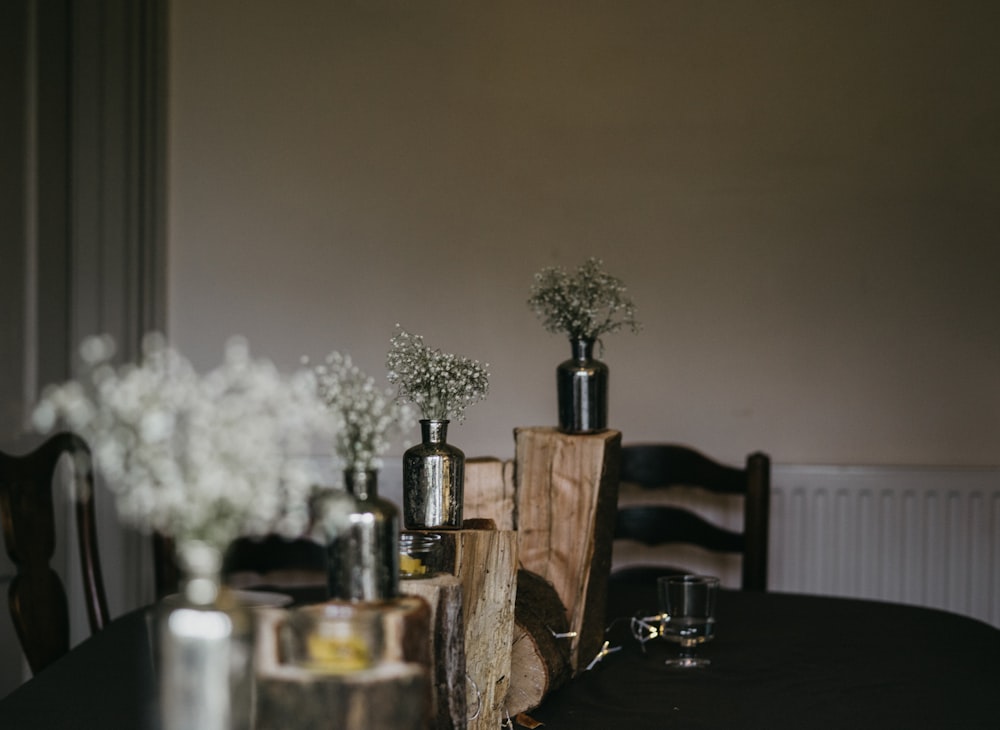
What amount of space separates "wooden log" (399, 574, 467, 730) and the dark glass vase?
Result: 70 centimetres

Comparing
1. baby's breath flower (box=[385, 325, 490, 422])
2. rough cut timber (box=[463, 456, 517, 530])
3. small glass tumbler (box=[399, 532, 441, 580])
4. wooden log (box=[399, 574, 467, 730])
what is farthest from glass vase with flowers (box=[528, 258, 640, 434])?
wooden log (box=[399, 574, 467, 730])

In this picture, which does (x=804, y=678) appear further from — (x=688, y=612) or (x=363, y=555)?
(x=363, y=555)

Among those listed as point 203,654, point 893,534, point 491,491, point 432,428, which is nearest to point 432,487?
point 432,428

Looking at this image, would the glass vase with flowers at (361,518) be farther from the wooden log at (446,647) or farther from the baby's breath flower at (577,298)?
the baby's breath flower at (577,298)

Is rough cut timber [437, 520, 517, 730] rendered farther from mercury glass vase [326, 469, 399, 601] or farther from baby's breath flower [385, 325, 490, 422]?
mercury glass vase [326, 469, 399, 601]

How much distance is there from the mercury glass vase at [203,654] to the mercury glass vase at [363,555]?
0.08m

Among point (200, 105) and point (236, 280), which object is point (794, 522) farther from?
point (200, 105)

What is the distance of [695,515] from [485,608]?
135 centimetres

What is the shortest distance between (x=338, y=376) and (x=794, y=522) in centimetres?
239

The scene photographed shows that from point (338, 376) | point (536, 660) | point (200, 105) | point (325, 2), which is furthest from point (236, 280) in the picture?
point (338, 376)

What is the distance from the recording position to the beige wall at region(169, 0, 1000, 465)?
2934 millimetres

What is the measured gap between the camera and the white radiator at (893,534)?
2.86 metres

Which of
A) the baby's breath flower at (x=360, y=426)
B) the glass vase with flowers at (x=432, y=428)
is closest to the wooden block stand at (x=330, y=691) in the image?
the baby's breath flower at (x=360, y=426)

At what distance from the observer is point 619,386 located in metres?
3.01
